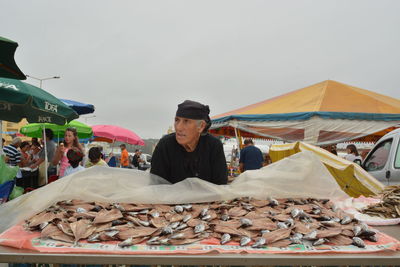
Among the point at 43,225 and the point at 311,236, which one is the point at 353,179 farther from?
the point at 43,225

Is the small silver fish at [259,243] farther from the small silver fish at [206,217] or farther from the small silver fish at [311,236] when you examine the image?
the small silver fish at [206,217]

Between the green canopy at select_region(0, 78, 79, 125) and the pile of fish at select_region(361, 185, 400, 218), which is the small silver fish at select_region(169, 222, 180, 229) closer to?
the pile of fish at select_region(361, 185, 400, 218)

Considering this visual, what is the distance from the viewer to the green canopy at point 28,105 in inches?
174

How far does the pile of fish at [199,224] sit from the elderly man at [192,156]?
0.65 metres

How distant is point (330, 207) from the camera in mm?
1877

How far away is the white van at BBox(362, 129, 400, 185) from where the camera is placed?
499 cm

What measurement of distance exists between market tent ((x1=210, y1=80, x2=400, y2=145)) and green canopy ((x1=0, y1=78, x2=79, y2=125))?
480 cm

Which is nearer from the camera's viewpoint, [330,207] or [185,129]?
[330,207]

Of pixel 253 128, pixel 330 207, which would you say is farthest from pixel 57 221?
pixel 253 128

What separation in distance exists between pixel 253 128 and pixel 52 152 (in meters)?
4.96

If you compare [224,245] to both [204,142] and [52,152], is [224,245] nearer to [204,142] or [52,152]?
[204,142]

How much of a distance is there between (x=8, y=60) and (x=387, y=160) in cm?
550

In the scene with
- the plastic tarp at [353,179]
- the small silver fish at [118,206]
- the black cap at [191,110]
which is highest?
the black cap at [191,110]

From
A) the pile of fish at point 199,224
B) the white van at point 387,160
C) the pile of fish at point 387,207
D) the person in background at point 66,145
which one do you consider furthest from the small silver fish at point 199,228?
the white van at point 387,160
